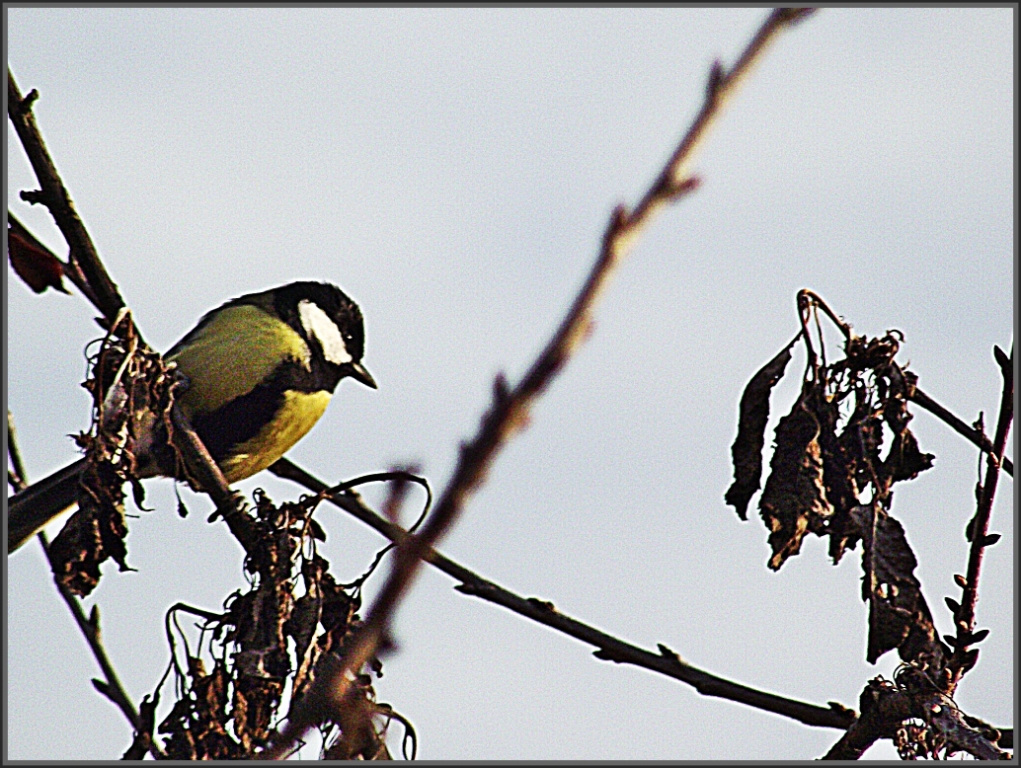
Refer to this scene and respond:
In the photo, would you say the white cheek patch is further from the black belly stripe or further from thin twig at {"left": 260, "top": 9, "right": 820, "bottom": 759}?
thin twig at {"left": 260, "top": 9, "right": 820, "bottom": 759}

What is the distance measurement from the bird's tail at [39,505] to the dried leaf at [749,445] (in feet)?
7.09

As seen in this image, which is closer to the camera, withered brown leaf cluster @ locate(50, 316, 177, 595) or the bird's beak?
withered brown leaf cluster @ locate(50, 316, 177, 595)

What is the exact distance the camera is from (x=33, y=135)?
2172 millimetres

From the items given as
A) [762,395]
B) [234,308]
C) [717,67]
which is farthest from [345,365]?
Result: [717,67]

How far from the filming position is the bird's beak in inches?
191

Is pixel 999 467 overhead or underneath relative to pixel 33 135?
underneath

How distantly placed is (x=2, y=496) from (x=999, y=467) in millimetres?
1833

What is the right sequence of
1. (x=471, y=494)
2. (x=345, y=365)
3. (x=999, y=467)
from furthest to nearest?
(x=345, y=365)
(x=999, y=467)
(x=471, y=494)

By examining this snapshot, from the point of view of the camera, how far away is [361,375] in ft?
16.1

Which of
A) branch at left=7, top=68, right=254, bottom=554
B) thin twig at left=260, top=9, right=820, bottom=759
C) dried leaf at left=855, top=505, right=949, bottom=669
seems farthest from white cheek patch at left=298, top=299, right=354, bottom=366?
thin twig at left=260, top=9, right=820, bottom=759

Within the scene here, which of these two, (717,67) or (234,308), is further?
(234,308)

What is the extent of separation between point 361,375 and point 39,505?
1.64 metres

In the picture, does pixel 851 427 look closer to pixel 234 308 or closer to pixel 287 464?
pixel 287 464

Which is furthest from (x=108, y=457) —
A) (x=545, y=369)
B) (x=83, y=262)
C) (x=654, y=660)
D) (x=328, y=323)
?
(x=328, y=323)
